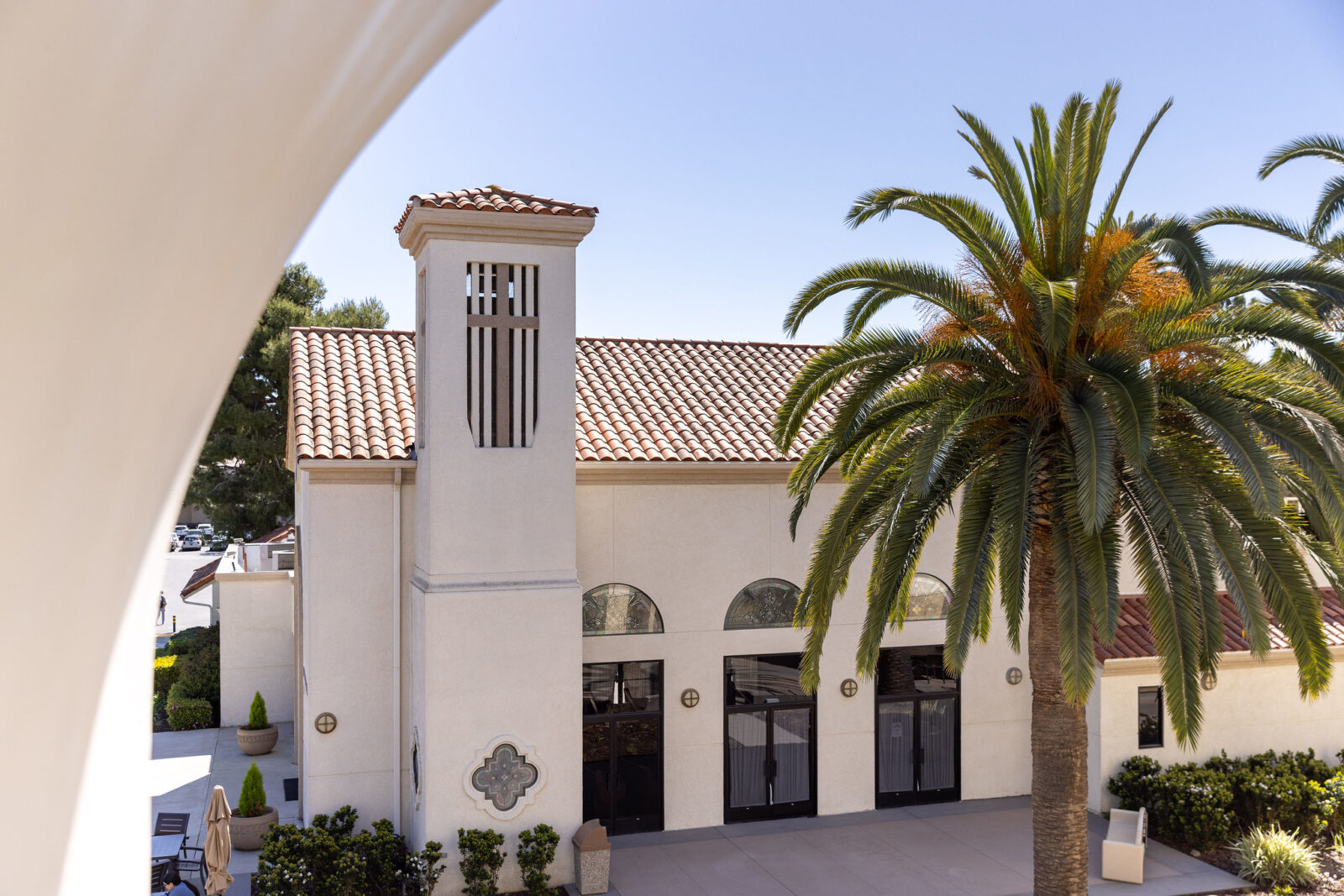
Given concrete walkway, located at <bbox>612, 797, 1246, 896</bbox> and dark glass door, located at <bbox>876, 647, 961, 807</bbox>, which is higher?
dark glass door, located at <bbox>876, 647, 961, 807</bbox>

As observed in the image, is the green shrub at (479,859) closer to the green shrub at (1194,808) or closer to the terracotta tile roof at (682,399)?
the terracotta tile roof at (682,399)

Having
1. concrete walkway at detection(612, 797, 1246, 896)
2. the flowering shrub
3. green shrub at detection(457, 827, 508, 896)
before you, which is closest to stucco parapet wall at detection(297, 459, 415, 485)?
the flowering shrub

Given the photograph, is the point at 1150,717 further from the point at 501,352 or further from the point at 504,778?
the point at 501,352

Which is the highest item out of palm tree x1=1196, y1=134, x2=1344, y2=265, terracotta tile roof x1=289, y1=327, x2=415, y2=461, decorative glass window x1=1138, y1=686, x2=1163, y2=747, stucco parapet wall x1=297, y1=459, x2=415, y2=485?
palm tree x1=1196, y1=134, x2=1344, y2=265

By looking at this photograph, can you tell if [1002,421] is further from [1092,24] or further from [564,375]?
[564,375]

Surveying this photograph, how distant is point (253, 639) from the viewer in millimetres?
23891

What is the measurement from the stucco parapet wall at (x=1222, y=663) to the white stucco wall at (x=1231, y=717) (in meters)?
0.01

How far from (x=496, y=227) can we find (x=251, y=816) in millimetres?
10082

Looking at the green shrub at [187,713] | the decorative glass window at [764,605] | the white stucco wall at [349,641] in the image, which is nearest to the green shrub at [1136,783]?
the decorative glass window at [764,605]

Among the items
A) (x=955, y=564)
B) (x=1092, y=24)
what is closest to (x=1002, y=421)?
(x=955, y=564)

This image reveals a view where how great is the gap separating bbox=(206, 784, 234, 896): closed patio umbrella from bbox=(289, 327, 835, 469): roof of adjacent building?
4886 mm

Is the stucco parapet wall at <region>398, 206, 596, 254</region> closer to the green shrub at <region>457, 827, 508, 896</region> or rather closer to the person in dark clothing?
the green shrub at <region>457, 827, 508, 896</region>

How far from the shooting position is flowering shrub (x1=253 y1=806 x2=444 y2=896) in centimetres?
1345

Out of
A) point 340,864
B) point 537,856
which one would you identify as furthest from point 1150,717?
point 340,864
